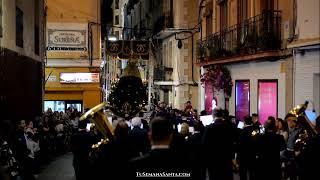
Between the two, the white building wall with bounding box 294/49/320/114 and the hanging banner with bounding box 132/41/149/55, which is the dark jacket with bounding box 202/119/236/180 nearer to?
the white building wall with bounding box 294/49/320/114

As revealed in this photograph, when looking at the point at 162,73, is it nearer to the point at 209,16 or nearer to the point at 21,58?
the point at 209,16

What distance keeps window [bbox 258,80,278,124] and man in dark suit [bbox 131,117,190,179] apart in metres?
14.5

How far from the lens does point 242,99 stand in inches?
904

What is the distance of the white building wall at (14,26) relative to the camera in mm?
16828

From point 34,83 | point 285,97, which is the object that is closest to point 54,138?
point 34,83

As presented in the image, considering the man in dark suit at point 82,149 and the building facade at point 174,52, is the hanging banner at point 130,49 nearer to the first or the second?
the building facade at point 174,52

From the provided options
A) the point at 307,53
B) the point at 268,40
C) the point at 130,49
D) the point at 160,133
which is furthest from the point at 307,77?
the point at 130,49

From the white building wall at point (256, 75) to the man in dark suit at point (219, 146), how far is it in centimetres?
742

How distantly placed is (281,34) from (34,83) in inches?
410

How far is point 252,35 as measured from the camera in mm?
19828

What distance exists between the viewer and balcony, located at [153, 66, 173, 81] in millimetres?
37906

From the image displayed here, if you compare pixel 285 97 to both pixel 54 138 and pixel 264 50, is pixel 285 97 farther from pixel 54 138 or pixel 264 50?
pixel 54 138

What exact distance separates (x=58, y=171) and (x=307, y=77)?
26.6ft

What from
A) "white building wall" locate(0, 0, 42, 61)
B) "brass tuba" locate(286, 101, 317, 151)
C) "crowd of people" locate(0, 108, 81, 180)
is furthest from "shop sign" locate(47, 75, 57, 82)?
"brass tuba" locate(286, 101, 317, 151)
